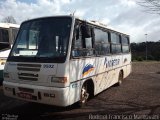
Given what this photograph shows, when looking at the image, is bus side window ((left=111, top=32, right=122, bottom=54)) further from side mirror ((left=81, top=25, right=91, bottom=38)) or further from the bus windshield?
the bus windshield

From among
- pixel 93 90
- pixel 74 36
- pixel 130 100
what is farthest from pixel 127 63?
pixel 74 36

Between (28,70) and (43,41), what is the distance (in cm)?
95

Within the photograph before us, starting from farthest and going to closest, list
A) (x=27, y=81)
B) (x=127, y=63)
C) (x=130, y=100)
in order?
1. (x=127, y=63)
2. (x=130, y=100)
3. (x=27, y=81)

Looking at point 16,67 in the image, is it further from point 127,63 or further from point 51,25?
point 127,63

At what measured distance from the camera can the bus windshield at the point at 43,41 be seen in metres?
7.05

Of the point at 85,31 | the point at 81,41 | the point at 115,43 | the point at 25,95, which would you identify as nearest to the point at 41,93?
the point at 25,95

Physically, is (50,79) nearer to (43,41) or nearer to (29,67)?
(29,67)

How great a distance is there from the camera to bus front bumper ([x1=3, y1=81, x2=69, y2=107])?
6595 mm

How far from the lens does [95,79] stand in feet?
28.7

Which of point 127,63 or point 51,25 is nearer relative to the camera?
point 51,25

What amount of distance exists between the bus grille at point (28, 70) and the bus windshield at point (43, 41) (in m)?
0.18

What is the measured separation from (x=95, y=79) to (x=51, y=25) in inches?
99.1

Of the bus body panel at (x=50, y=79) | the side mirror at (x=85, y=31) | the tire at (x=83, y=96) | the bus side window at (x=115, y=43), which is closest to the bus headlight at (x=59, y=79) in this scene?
the bus body panel at (x=50, y=79)

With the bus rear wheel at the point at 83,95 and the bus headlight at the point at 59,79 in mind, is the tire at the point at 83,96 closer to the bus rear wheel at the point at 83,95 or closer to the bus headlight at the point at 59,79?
the bus rear wheel at the point at 83,95
